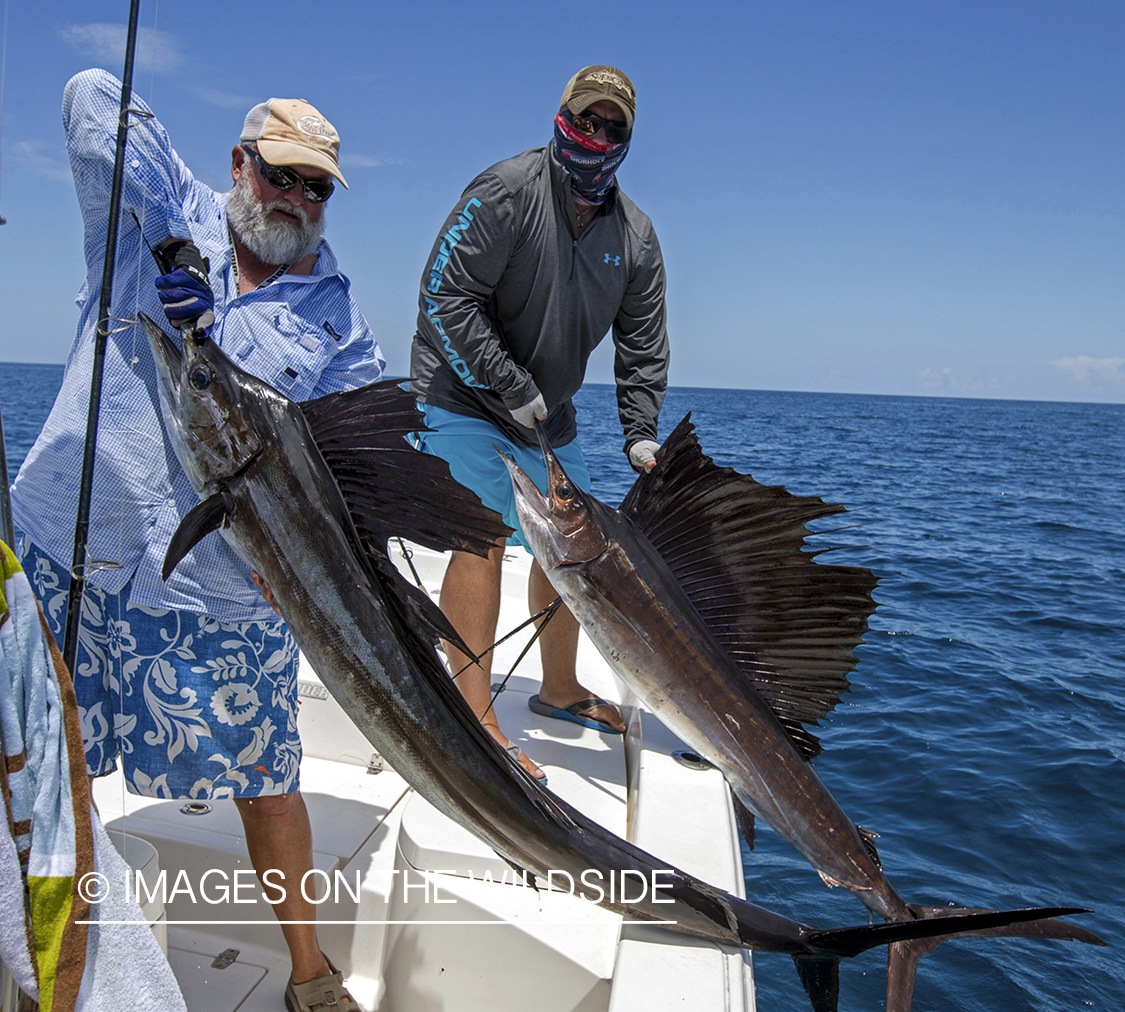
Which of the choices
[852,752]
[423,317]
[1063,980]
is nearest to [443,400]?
[423,317]

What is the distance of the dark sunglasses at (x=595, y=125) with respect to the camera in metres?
2.25

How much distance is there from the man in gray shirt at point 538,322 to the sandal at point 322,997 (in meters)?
0.73

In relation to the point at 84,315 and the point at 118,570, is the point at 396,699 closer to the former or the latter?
the point at 118,570

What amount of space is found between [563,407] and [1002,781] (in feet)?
11.0

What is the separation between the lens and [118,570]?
1695 mm

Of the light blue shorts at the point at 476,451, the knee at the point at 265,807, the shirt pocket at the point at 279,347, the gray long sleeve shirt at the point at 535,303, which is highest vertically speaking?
the gray long sleeve shirt at the point at 535,303

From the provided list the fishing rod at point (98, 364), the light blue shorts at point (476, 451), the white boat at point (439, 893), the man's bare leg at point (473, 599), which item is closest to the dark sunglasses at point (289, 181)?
the fishing rod at point (98, 364)

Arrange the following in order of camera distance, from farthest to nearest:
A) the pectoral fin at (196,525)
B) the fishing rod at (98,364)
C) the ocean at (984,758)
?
the ocean at (984,758), the fishing rod at (98,364), the pectoral fin at (196,525)

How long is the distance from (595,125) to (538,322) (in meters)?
0.53

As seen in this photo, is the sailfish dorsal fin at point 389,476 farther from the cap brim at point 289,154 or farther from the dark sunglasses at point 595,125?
the dark sunglasses at point 595,125

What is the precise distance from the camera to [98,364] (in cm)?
152

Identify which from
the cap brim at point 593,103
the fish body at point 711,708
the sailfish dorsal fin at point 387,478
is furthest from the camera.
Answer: the cap brim at point 593,103

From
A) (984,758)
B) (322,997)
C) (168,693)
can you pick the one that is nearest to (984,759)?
(984,758)

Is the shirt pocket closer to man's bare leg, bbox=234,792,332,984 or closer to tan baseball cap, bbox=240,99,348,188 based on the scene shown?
tan baseball cap, bbox=240,99,348,188
